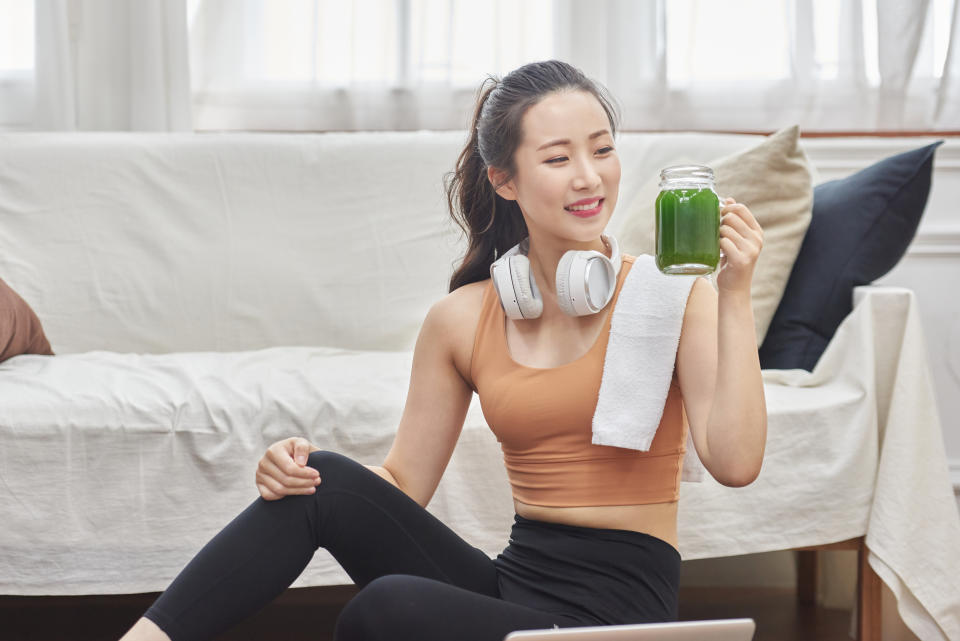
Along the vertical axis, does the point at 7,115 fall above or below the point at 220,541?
above

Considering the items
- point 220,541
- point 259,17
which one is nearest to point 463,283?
point 220,541

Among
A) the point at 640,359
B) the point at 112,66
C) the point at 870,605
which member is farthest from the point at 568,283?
the point at 112,66

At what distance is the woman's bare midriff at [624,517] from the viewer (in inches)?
42.4

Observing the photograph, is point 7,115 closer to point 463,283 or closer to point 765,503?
point 463,283

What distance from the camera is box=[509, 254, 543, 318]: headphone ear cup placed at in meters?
1.13

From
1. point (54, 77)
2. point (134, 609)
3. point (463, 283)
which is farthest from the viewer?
point (54, 77)

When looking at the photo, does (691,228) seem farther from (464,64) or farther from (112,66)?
(112,66)

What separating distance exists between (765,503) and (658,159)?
3.09 ft

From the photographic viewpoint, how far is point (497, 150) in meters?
1.17

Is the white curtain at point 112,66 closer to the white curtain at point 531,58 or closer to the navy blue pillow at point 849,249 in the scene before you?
the white curtain at point 531,58

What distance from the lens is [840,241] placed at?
183 cm

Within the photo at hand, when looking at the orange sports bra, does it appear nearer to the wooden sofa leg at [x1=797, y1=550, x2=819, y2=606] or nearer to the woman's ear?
the woman's ear

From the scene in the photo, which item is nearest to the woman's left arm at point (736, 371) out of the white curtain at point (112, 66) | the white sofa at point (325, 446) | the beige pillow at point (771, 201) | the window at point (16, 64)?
the white sofa at point (325, 446)

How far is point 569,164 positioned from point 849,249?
3.03 feet
